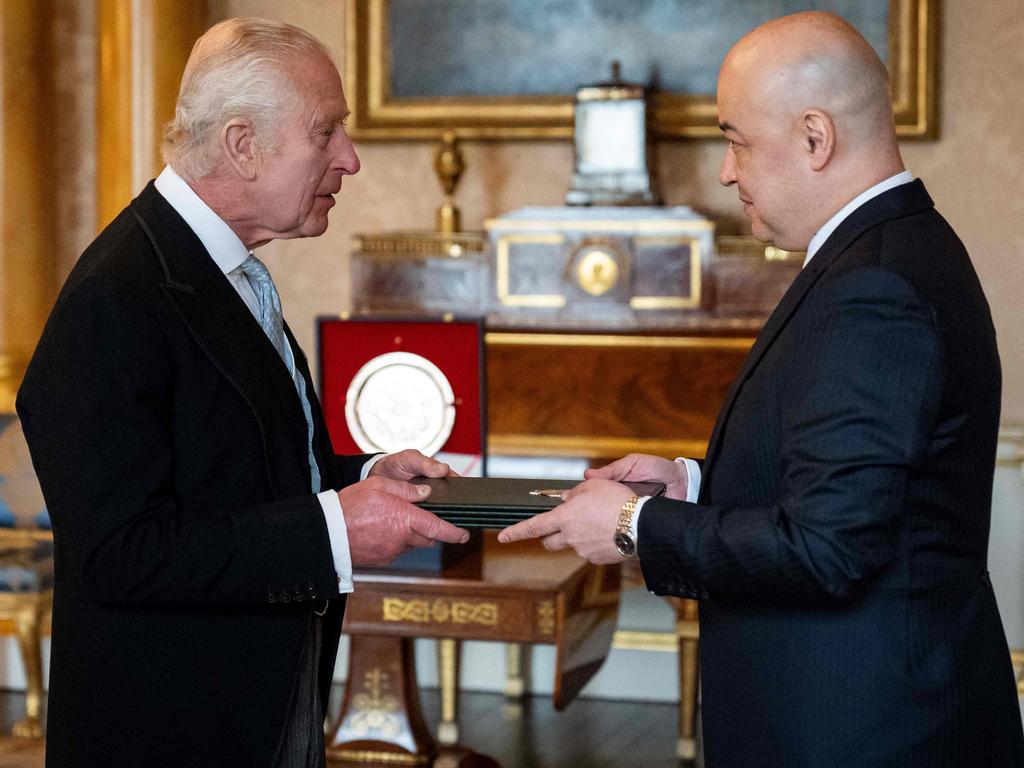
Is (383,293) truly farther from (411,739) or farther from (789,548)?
(789,548)

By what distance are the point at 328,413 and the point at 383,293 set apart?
3.90 ft

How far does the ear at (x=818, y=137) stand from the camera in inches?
77.5

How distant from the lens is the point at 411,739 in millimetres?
3908

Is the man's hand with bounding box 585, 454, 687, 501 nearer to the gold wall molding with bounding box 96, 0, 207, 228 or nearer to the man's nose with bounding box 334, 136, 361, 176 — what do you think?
the man's nose with bounding box 334, 136, 361, 176

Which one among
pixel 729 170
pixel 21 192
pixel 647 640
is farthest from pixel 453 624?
pixel 21 192

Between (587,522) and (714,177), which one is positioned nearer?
(587,522)

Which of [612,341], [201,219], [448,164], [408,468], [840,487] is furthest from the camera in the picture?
[448,164]

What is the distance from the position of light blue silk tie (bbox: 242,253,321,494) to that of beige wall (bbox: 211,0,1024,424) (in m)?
3.08

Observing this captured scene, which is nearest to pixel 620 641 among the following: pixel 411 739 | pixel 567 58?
pixel 411 739

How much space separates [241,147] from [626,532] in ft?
2.84

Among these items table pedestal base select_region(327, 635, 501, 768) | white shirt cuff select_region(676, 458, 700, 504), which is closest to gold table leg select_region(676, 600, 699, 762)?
table pedestal base select_region(327, 635, 501, 768)

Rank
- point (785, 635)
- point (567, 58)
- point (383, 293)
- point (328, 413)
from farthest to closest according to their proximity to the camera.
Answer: point (567, 58) → point (383, 293) → point (328, 413) → point (785, 635)

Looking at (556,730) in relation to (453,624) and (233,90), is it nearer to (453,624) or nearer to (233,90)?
(453,624)

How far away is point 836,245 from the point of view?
198cm
